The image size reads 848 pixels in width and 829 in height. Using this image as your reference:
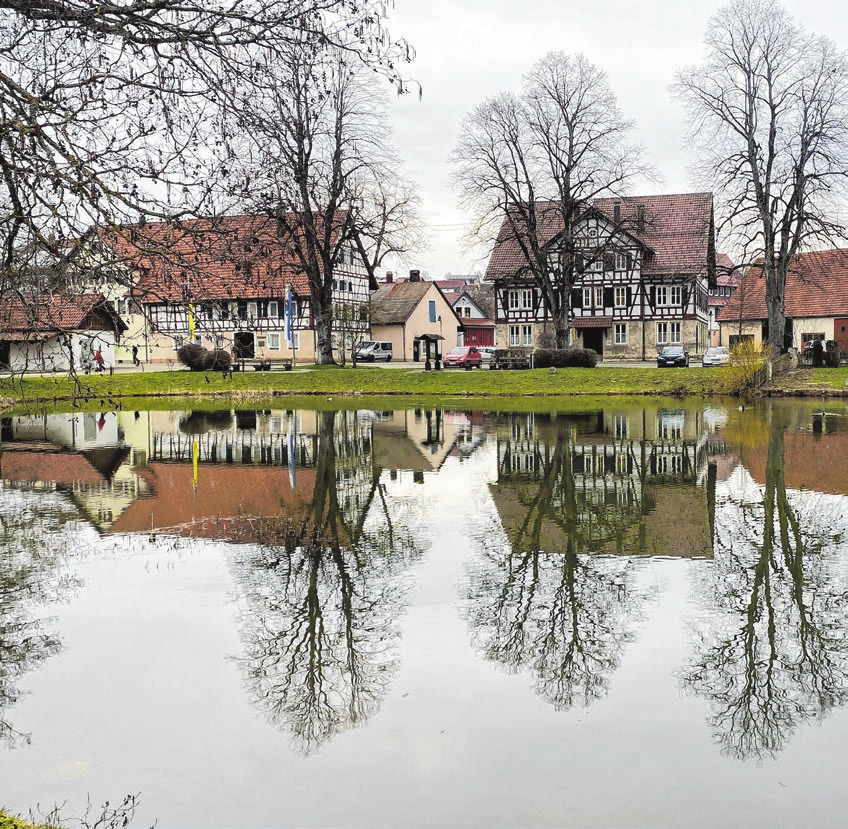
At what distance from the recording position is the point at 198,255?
562cm

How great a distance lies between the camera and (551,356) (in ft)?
153

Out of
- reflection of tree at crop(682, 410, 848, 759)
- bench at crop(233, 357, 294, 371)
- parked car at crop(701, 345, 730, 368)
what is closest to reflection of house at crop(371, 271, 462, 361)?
bench at crop(233, 357, 294, 371)

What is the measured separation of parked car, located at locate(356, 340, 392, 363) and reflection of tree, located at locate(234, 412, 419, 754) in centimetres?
5492

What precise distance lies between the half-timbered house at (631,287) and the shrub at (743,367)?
1037 inches

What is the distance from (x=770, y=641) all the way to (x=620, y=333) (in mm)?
60630

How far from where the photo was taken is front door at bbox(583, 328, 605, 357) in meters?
66.7

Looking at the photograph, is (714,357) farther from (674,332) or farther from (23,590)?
(23,590)

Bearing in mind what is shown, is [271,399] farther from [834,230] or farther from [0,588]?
[0,588]

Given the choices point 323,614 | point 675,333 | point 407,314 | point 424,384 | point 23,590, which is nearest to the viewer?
point 323,614

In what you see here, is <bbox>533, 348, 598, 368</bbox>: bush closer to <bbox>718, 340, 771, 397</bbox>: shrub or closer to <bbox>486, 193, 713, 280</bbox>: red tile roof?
<bbox>718, 340, 771, 397</bbox>: shrub

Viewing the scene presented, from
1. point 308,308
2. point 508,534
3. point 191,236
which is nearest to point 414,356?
point 308,308

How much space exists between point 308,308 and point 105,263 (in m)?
61.1

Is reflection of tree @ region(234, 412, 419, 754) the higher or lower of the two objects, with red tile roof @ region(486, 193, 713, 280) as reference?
lower

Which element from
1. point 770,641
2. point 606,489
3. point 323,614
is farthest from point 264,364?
point 770,641
